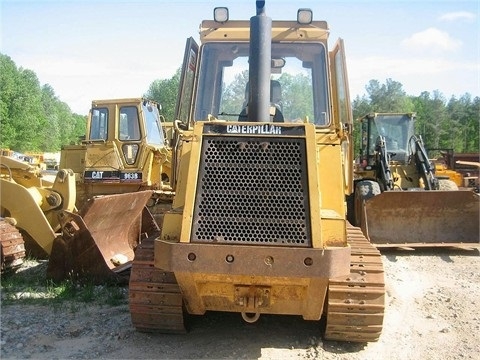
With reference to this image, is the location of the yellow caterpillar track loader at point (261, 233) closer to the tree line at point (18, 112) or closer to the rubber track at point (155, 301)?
the rubber track at point (155, 301)

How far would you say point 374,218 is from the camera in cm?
899

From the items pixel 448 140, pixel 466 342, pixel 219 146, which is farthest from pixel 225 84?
pixel 448 140

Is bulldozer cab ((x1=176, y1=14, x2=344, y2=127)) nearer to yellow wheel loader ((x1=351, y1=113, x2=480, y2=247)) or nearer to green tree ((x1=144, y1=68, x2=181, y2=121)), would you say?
yellow wheel loader ((x1=351, y1=113, x2=480, y2=247))

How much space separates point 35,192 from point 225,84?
3.61 metres

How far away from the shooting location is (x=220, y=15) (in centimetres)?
531

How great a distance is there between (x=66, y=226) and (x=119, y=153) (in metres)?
4.46

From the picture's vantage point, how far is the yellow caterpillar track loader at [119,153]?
10.3 m

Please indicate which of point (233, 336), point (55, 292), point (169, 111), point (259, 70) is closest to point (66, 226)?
point (55, 292)

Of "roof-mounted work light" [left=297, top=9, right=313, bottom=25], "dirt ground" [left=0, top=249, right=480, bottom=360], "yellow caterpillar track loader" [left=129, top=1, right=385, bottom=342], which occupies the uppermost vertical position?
"roof-mounted work light" [left=297, top=9, right=313, bottom=25]

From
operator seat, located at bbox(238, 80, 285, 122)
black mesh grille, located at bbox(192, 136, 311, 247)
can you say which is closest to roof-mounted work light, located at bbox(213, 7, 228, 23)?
operator seat, located at bbox(238, 80, 285, 122)

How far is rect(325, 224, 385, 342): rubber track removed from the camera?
163 inches

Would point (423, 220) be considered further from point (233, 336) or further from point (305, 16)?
point (233, 336)

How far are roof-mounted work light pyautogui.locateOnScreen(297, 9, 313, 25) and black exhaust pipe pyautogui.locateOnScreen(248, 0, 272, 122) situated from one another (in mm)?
868

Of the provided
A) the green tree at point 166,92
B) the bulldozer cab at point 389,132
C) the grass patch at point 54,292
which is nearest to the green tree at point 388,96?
the green tree at point 166,92
